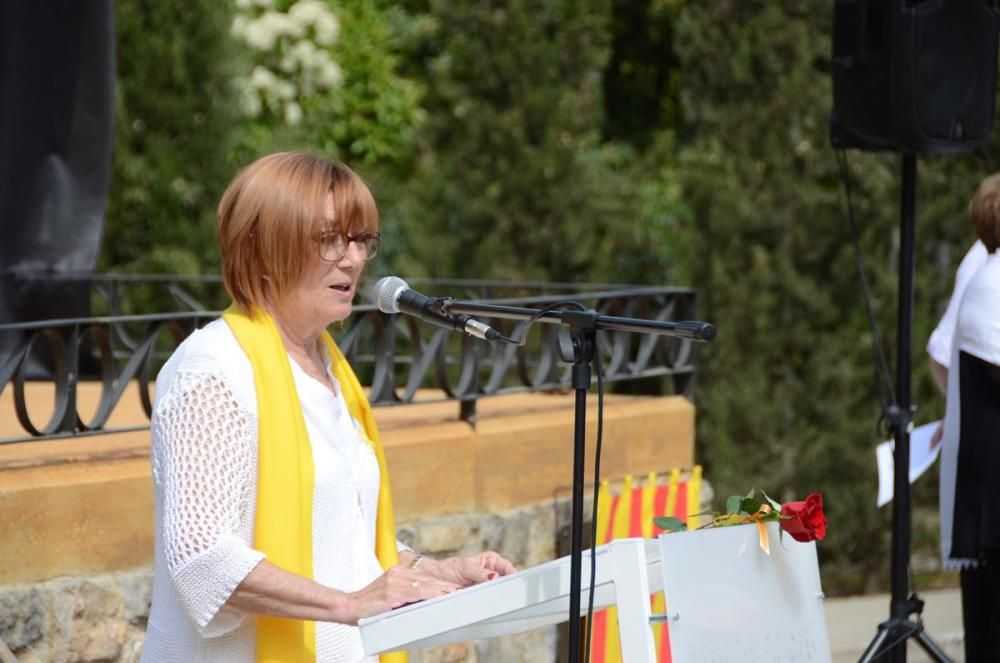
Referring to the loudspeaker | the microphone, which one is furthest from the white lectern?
the loudspeaker

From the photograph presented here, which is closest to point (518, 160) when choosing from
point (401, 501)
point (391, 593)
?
point (401, 501)

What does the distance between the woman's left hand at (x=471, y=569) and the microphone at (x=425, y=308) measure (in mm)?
411

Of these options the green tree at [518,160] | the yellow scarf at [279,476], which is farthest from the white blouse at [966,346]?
the green tree at [518,160]

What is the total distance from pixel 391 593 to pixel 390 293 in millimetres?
577

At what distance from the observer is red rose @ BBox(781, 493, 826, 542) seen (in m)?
2.47

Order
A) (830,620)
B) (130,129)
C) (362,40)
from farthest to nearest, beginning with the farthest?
(362,40)
(130,129)
(830,620)

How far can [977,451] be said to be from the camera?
15.2 ft

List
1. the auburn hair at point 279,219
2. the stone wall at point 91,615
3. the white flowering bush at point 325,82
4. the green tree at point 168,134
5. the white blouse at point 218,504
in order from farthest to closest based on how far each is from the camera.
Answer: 1. the white flowering bush at point 325,82
2. the green tree at point 168,134
3. the stone wall at point 91,615
4. the auburn hair at point 279,219
5. the white blouse at point 218,504


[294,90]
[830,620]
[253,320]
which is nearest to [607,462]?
[830,620]

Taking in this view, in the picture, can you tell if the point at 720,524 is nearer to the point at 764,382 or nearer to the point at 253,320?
the point at 253,320

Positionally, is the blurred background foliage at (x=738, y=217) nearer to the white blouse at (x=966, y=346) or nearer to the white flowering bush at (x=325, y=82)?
the white flowering bush at (x=325, y=82)

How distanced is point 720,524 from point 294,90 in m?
8.08

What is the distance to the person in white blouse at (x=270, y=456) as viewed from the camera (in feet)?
7.59

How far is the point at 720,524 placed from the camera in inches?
99.0
